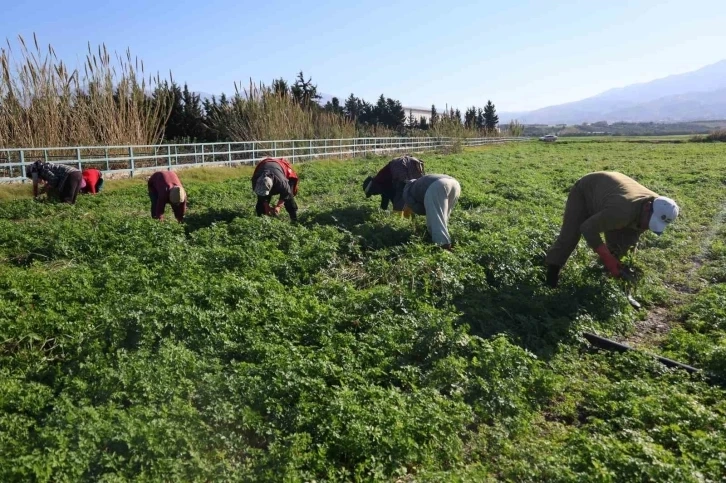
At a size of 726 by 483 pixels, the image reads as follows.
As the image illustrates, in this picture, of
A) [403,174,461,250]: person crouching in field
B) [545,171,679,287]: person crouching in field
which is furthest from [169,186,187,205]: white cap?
[545,171,679,287]: person crouching in field

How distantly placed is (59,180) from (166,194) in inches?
140

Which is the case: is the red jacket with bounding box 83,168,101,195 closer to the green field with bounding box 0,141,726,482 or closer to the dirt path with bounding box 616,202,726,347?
the green field with bounding box 0,141,726,482

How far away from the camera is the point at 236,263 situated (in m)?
6.82

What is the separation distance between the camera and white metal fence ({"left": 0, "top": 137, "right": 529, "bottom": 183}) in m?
14.6

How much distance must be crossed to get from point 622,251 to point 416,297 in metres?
2.75

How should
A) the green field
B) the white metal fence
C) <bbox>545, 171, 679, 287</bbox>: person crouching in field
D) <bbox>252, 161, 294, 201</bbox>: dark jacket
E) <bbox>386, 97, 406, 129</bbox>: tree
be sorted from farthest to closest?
<bbox>386, 97, 406, 129</bbox>: tree → the white metal fence → <bbox>252, 161, 294, 201</bbox>: dark jacket → <bbox>545, 171, 679, 287</bbox>: person crouching in field → the green field

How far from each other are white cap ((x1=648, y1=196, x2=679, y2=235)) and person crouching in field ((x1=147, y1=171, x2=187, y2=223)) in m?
6.76

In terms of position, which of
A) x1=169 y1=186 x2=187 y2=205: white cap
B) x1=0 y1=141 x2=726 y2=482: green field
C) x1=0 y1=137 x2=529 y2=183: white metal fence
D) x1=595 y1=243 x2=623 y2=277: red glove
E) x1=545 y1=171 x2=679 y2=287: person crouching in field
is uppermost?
x1=0 y1=137 x2=529 y2=183: white metal fence

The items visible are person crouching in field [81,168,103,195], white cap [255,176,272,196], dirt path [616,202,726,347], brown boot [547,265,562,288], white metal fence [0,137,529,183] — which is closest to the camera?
dirt path [616,202,726,347]

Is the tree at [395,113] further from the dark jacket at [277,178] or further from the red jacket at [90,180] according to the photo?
the dark jacket at [277,178]

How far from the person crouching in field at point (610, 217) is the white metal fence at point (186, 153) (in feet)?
39.5

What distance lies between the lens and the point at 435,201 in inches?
320

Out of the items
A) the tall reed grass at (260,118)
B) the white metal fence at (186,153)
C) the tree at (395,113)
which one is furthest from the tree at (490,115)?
the tall reed grass at (260,118)

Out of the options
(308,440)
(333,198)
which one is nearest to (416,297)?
(308,440)
